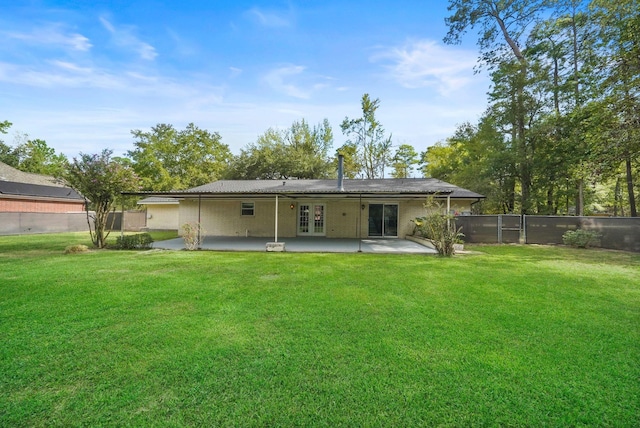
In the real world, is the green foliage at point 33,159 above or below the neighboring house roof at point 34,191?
above

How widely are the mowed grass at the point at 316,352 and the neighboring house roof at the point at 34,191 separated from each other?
15614 millimetres

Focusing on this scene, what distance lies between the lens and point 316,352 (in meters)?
2.75

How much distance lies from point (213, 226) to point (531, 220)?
15030 mm

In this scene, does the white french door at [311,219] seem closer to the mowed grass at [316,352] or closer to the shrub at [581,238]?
the mowed grass at [316,352]

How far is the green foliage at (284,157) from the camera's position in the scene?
23.2m

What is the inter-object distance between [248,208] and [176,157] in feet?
51.9

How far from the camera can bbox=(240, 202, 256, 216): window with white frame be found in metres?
14.5

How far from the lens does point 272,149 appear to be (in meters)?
24.2

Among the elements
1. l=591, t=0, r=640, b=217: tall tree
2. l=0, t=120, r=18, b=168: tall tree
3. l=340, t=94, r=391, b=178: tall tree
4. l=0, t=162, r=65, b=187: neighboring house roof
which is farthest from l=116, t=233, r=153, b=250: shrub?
l=0, t=120, r=18, b=168: tall tree

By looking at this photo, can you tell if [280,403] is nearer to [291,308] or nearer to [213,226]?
[291,308]

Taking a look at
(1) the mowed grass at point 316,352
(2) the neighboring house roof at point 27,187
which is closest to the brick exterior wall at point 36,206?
(2) the neighboring house roof at point 27,187

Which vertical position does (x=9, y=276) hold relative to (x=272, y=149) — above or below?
below

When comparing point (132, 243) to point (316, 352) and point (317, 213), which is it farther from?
point (316, 352)

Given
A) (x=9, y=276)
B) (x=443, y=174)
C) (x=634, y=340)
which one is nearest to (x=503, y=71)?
(x=443, y=174)
